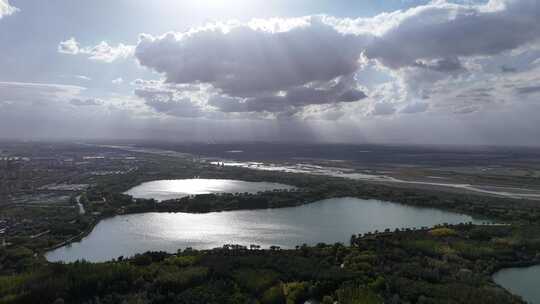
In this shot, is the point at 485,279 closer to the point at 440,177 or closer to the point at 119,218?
the point at 119,218

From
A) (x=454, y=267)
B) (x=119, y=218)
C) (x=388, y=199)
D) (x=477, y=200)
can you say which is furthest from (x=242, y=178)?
(x=454, y=267)

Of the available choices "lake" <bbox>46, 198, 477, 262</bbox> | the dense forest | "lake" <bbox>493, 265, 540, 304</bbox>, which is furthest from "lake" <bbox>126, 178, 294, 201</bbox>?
"lake" <bbox>493, 265, 540, 304</bbox>

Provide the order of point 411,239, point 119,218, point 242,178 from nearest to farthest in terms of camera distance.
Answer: point 411,239, point 119,218, point 242,178

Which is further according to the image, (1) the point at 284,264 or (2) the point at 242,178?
(2) the point at 242,178

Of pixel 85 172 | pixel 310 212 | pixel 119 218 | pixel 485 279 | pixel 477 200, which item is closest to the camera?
pixel 485 279

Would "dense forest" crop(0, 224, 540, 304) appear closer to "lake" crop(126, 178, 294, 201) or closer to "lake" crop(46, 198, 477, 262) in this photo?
"lake" crop(46, 198, 477, 262)

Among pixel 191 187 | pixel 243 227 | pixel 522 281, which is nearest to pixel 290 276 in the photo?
pixel 522 281

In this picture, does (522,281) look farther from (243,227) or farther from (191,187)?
(191,187)
